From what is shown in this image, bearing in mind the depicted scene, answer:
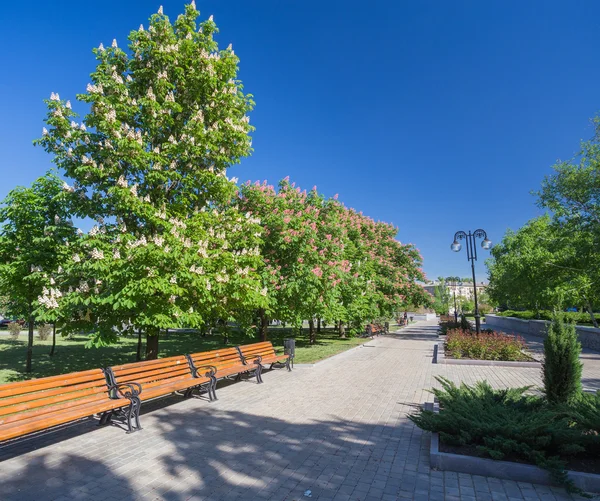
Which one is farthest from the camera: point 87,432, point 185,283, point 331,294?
point 331,294

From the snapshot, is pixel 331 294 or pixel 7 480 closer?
pixel 7 480

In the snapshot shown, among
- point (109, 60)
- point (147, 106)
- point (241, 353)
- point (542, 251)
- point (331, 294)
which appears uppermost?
point (109, 60)

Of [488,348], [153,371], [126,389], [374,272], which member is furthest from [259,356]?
[374,272]

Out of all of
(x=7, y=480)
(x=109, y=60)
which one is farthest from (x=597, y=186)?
(x=7, y=480)

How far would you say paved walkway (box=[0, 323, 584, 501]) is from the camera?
408 centimetres

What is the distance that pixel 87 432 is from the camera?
596 centimetres

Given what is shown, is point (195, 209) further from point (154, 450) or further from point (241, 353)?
point (154, 450)

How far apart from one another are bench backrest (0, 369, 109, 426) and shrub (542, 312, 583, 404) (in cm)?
759

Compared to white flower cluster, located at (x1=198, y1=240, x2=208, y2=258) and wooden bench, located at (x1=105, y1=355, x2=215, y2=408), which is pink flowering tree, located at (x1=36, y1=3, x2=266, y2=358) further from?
wooden bench, located at (x1=105, y1=355, x2=215, y2=408)

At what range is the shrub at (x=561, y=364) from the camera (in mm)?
6316

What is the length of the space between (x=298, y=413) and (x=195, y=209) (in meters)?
6.47

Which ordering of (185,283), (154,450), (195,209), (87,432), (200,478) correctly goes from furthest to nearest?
(195,209) < (185,283) < (87,432) < (154,450) < (200,478)

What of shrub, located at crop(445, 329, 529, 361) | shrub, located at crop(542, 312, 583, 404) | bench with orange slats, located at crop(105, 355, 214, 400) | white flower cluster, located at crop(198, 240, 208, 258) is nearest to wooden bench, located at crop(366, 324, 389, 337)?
shrub, located at crop(445, 329, 529, 361)

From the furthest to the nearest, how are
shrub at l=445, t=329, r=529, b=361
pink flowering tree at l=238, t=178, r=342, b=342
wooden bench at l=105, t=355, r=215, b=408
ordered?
pink flowering tree at l=238, t=178, r=342, b=342, shrub at l=445, t=329, r=529, b=361, wooden bench at l=105, t=355, r=215, b=408
